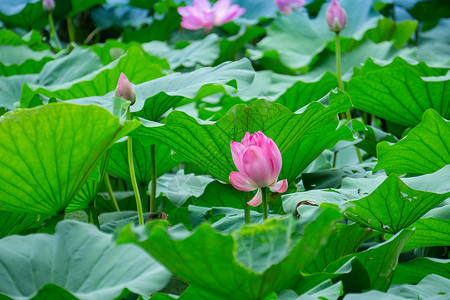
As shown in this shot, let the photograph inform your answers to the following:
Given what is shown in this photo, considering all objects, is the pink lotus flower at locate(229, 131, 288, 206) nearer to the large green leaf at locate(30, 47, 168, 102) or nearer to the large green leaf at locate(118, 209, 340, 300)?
the large green leaf at locate(118, 209, 340, 300)

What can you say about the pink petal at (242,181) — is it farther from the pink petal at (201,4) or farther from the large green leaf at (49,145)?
the pink petal at (201,4)

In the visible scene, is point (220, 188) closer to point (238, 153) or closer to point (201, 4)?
point (238, 153)

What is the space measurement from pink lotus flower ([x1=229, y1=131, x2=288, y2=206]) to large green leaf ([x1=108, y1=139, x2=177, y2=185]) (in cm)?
45

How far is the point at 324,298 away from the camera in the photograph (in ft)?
2.04

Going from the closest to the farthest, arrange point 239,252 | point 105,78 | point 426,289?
point 239,252
point 426,289
point 105,78

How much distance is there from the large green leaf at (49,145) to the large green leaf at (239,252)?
0.78 feet

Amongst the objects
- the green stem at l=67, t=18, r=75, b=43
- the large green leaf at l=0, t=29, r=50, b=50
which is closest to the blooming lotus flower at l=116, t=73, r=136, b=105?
the large green leaf at l=0, t=29, r=50, b=50

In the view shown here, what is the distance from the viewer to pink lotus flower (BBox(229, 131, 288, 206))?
2.52 feet

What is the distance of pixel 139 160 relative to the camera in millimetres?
1266

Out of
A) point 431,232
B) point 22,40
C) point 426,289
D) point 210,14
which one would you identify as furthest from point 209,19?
point 426,289

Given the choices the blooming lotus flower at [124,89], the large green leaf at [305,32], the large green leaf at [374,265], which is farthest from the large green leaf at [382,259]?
the large green leaf at [305,32]

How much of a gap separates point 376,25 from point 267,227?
1.74 metres

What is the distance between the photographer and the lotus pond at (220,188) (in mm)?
592

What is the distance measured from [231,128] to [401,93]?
49 cm
